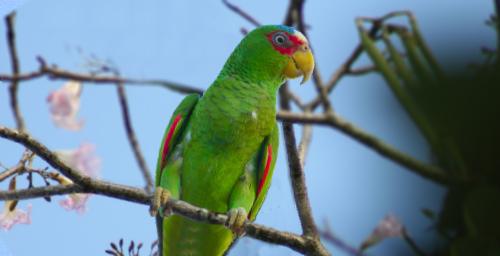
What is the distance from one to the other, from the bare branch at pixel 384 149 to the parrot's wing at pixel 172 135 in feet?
1.35

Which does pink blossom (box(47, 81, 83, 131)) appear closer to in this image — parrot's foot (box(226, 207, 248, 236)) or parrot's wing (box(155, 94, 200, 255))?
parrot's wing (box(155, 94, 200, 255))

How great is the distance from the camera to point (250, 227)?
2.97ft

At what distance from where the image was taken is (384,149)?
1496mm

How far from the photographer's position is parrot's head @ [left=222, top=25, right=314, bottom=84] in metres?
1.04

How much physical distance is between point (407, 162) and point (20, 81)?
780 mm

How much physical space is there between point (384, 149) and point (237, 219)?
624 millimetres

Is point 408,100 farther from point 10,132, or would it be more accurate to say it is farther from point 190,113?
point 10,132

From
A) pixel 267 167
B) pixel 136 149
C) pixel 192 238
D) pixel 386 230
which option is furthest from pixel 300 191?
pixel 386 230

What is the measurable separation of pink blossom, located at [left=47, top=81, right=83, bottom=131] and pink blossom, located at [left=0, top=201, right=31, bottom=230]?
0.28 metres

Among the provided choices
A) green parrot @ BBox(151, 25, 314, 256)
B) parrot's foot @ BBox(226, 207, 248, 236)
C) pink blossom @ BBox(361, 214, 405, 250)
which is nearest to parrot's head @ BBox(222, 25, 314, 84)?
green parrot @ BBox(151, 25, 314, 256)

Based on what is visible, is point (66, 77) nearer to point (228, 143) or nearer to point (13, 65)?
point (13, 65)

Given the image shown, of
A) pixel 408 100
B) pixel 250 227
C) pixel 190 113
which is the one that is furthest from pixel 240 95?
pixel 408 100

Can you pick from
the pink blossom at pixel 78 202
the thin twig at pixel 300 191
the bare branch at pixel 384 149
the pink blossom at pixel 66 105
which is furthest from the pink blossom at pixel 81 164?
the bare branch at pixel 384 149

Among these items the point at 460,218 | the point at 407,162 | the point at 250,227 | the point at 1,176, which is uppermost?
the point at 1,176
